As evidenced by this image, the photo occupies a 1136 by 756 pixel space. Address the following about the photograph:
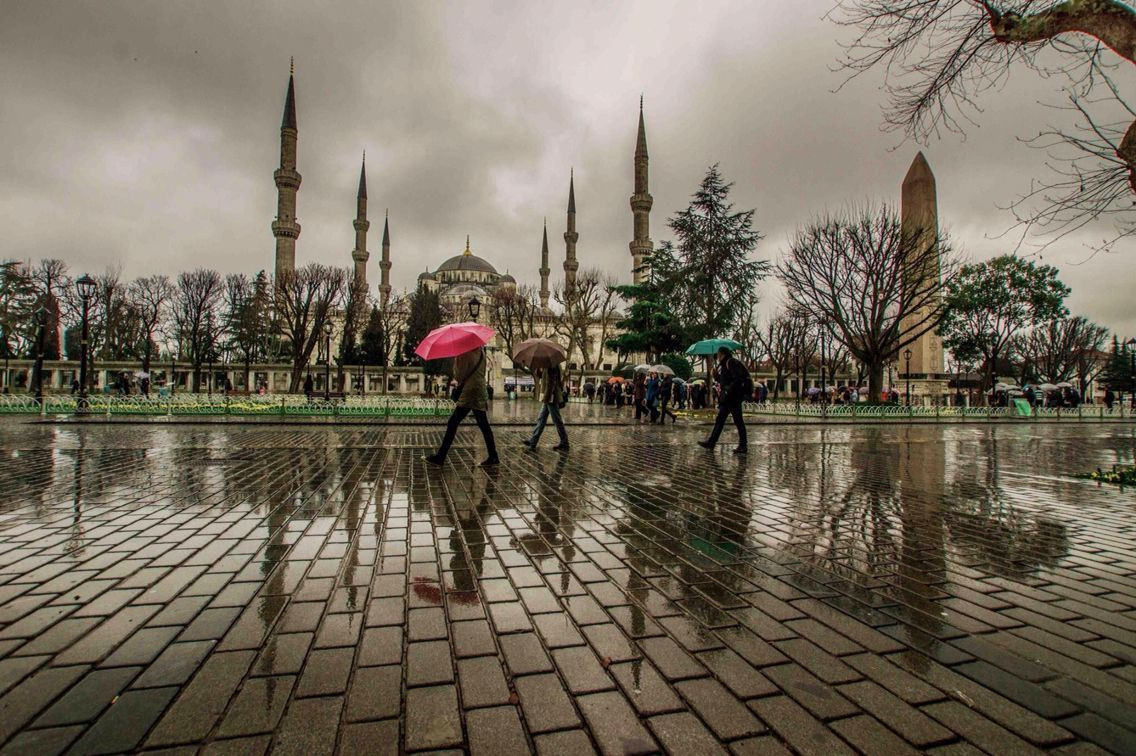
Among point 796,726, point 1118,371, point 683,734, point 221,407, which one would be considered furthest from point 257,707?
point 1118,371

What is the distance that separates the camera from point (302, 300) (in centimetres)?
4088

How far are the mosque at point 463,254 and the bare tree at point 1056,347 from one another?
3389cm

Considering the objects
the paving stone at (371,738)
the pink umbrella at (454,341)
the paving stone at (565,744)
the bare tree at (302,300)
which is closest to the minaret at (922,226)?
the pink umbrella at (454,341)

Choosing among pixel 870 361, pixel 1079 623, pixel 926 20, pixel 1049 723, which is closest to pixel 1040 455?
pixel 926 20

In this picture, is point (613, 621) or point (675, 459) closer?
point (613, 621)

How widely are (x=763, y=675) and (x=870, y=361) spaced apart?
94.7 feet

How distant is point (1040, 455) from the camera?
419 inches

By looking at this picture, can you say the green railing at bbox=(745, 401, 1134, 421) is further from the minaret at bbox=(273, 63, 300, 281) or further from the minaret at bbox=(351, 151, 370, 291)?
the minaret at bbox=(351, 151, 370, 291)

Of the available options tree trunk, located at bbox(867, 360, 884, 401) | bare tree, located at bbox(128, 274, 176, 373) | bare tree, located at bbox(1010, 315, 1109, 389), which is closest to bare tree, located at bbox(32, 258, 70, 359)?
bare tree, located at bbox(128, 274, 176, 373)

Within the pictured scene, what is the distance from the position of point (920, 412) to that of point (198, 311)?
155 ft

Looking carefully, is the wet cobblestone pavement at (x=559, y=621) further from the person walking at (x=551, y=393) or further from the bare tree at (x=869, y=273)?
the bare tree at (x=869, y=273)

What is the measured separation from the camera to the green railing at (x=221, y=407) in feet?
63.8

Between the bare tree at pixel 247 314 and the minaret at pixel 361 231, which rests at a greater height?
the minaret at pixel 361 231

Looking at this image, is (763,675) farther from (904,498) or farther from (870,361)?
(870,361)
